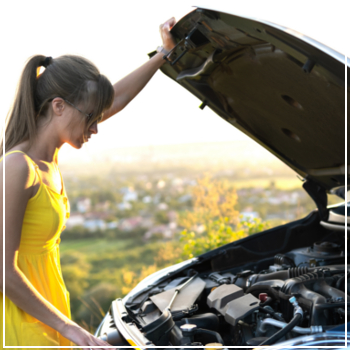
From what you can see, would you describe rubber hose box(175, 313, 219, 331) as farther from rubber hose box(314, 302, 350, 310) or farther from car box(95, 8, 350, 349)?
rubber hose box(314, 302, 350, 310)

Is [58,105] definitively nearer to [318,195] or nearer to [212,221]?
[318,195]

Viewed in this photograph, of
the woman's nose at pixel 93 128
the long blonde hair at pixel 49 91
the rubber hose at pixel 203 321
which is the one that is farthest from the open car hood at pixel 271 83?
the rubber hose at pixel 203 321

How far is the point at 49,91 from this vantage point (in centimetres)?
158

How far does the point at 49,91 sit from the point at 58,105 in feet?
0.24

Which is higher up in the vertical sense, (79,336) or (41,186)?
(41,186)

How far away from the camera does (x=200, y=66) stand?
2.27m

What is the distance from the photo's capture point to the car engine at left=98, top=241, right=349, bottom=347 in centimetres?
175

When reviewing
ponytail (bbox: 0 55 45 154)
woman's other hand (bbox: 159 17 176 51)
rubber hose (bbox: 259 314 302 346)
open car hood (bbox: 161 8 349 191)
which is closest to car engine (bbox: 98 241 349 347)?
rubber hose (bbox: 259 314 302 346)

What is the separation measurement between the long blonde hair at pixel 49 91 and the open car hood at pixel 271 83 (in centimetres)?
58

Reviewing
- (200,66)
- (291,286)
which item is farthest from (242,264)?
(200,66)

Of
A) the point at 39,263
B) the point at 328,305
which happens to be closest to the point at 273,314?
the point at 328,305

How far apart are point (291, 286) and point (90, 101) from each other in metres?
1.33

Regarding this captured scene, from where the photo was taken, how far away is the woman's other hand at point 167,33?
2.04 metres

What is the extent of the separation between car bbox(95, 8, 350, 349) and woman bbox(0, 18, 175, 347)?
17.7 inches
